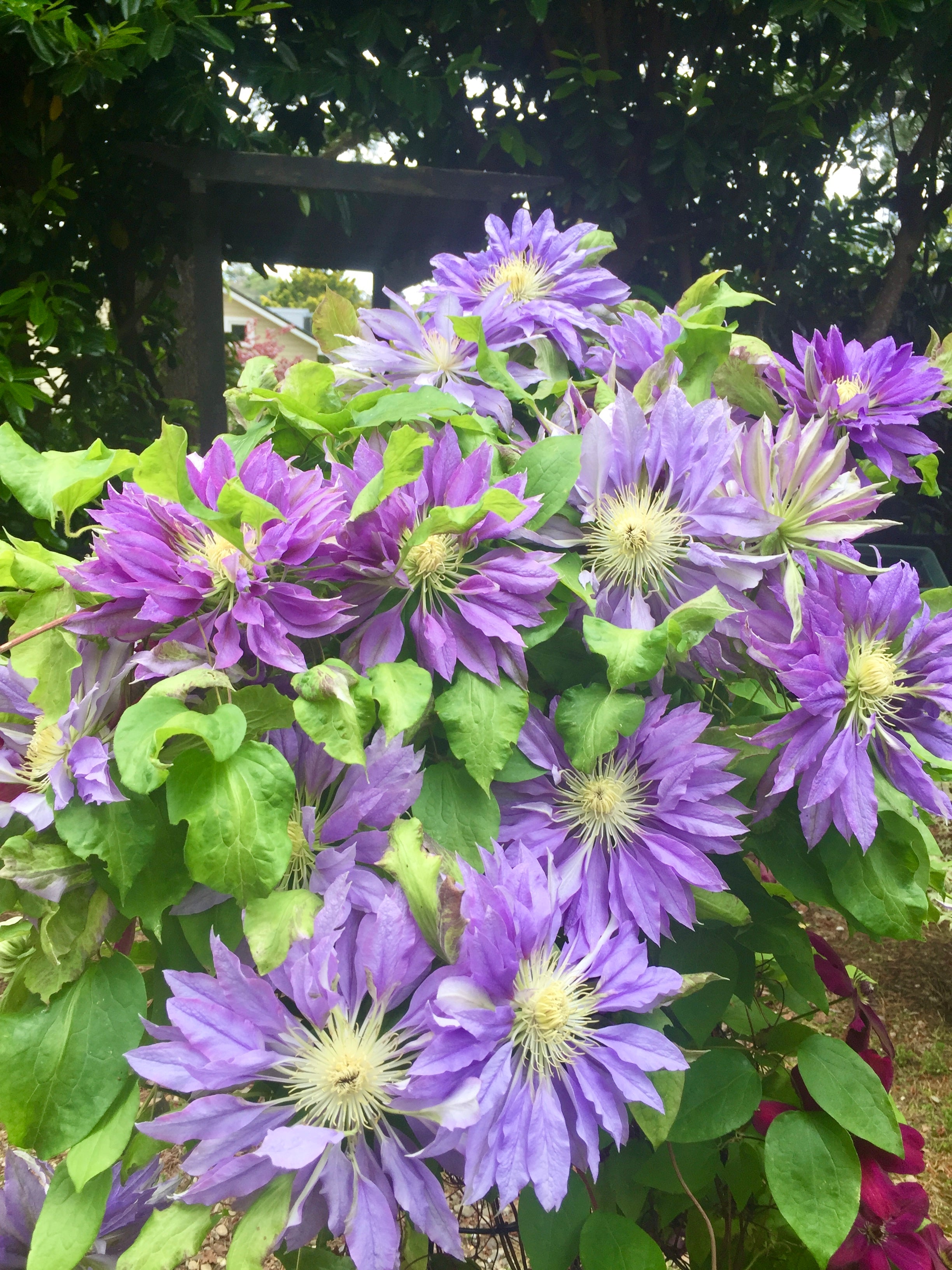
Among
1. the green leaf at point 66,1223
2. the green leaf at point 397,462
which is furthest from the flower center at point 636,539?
the green leaf at point 66,1223

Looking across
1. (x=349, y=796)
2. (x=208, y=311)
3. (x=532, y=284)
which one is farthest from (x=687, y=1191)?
(x=208, y=311)

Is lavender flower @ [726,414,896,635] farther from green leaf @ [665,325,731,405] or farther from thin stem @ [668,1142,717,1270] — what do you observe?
thin stem @ [668,1142,717,1270]

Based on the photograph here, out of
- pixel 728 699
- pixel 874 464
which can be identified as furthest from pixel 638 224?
pixel 728 699

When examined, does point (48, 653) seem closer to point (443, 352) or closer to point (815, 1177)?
point (443, 352)

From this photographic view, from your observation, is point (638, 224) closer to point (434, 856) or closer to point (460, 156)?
point (460, 156)

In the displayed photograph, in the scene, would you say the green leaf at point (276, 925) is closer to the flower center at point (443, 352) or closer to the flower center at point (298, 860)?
the flower center at point (298, 860)
